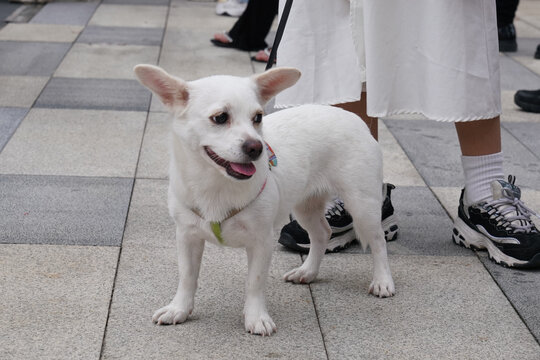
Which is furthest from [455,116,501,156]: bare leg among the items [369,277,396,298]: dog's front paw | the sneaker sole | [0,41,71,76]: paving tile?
[0,41,71,76]: paving tile

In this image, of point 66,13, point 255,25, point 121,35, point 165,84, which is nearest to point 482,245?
point 165,84

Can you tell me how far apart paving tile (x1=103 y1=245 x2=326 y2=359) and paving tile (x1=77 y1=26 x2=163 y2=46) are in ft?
16.6

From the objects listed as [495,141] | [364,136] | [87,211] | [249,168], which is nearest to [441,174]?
[495,141]

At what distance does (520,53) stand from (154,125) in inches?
189

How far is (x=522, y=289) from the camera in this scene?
3.48m

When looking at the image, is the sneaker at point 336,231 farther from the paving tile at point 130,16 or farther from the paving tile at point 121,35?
the paving tile at point 130,16

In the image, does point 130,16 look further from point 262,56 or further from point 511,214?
point 511,214

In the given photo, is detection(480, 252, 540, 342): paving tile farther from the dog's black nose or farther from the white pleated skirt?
the dog's black nose

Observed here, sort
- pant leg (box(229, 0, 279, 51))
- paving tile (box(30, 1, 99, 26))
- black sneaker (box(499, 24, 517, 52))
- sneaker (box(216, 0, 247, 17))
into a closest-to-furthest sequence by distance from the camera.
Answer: pant leg (box(229, 0, 279, 51)) → black sneaker (box(499, 24, 517, 52)) → paving tile (box(30, 1, 99, 26)) → sneaker (box(216, 0, 247, 17))

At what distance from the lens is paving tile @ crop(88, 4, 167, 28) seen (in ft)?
30.9

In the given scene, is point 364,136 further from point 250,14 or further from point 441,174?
point 250,14

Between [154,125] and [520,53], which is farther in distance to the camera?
[520,53]

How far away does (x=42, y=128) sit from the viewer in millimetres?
5504

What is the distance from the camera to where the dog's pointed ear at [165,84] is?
2723 millimetres
